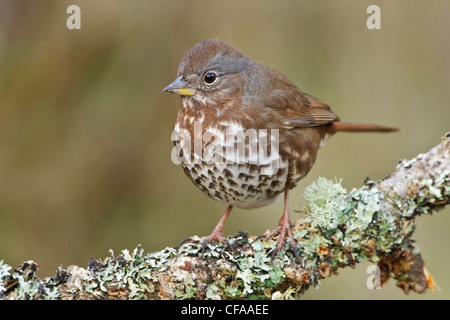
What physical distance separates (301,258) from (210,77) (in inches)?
58.5

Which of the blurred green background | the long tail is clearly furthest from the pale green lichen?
the blurred green background

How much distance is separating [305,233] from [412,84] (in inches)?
98.4

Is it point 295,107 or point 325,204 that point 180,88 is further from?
point 325,204

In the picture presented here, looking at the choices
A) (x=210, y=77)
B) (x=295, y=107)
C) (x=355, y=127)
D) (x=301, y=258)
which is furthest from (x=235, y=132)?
(x=355, y=127)

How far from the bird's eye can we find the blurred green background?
1.14 meters

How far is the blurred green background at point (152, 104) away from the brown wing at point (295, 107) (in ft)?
2.24

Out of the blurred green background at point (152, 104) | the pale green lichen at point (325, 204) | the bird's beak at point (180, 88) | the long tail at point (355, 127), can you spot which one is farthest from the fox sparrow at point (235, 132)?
the blurred green background at point (152, 104)

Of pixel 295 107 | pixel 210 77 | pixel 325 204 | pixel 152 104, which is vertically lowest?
pixel 325 204

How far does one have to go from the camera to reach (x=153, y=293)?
11.8 feet

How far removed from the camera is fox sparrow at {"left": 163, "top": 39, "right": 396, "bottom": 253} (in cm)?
428

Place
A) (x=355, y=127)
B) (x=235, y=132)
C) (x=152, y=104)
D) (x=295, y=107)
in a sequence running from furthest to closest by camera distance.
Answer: (x=152, y=104) → (x=355, y=127) → (x=295, y=107) → (x=235, y=132)

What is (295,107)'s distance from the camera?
15.9 feet
